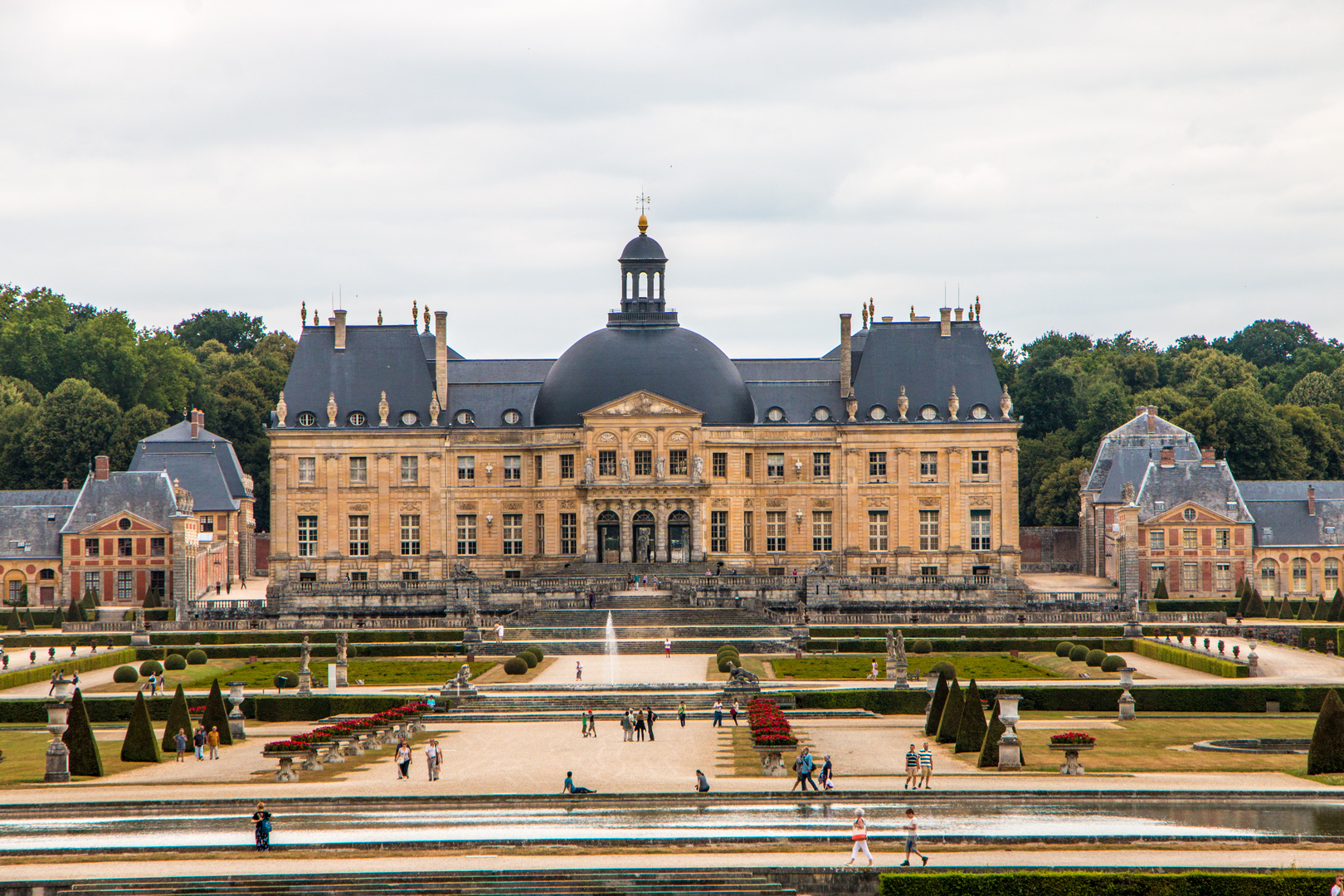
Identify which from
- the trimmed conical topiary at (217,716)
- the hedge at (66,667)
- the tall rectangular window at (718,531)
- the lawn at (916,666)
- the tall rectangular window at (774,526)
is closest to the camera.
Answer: the trimmed conical topiary at (217,716)

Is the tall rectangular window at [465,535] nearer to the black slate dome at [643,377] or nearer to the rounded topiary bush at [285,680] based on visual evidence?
the black slate dome at [643,377]

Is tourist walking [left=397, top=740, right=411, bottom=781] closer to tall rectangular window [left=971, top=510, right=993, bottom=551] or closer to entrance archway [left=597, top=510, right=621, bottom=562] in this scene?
entrance archway [left=597, top=510, right=621, bottom=562]

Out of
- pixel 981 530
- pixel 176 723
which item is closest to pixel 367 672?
pixel 176 723

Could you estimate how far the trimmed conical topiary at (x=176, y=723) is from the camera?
4425cm

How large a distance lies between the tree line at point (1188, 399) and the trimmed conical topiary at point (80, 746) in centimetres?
6901

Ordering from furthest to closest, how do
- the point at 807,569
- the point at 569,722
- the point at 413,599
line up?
the point at 807,569 < the point at 413,599 < the point at 569,722

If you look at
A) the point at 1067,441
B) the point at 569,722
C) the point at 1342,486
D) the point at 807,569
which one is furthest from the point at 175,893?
the point at 1067,441

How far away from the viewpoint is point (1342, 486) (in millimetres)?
87438

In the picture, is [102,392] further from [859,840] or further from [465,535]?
[859,840]

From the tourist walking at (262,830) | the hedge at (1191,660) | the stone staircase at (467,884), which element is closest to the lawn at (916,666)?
the hedge at (1191,660)

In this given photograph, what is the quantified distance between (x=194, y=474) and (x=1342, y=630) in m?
57.5

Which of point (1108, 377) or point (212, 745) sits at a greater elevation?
point (1108, 377)

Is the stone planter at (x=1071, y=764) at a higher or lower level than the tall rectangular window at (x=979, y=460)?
lower

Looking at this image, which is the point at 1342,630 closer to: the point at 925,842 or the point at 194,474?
the point at 925,842
